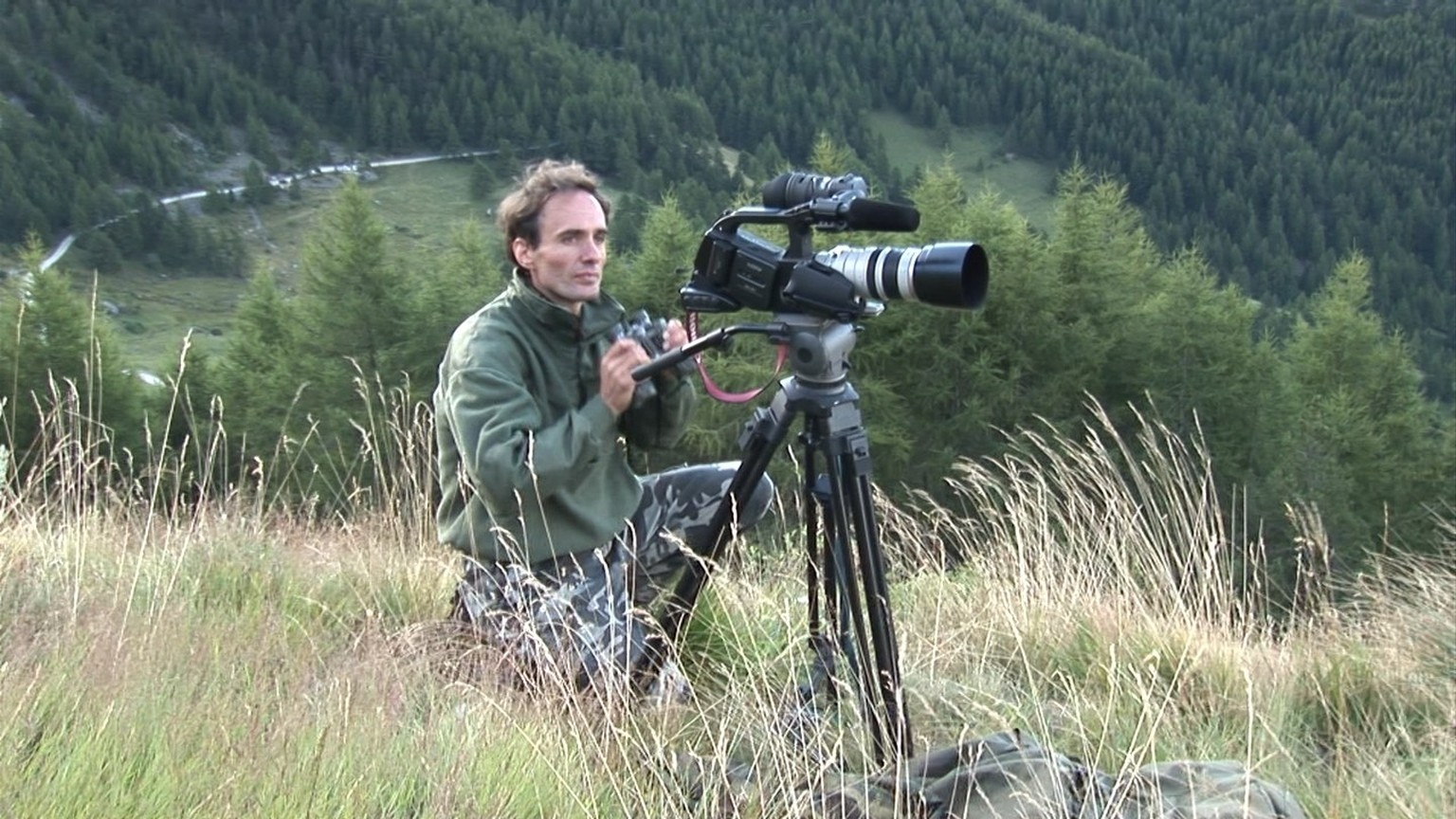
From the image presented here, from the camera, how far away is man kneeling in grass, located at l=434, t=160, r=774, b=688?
2354mm

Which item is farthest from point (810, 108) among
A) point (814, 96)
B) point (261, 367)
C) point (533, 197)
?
point (533, 197)

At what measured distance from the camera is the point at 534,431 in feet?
7.95

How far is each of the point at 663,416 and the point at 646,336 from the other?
335 mm

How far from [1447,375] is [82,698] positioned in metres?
81.3

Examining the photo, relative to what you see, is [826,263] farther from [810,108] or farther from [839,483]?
[810,108]

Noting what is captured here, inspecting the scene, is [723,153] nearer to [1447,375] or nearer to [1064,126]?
[1064,126]

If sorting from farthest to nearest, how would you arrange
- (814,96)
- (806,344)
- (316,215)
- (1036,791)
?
1. (814,96)
2. (316,215)
3. (806,344)
4. (1036,791)

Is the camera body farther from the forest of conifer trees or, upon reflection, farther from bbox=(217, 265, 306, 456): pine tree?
the forest of conifer trees

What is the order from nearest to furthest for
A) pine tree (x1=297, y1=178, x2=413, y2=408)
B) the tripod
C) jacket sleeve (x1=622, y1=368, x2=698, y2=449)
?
the tripod, jacket sleeve (x1=622, y1=368, x2=698, y2=449), pine tree (x1=297, y1=178, x2=413, y2=408)

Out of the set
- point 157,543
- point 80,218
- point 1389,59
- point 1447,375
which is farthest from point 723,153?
point 157,543

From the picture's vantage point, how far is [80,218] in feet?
251

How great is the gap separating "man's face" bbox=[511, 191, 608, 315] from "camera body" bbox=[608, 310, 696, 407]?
4.6 inches

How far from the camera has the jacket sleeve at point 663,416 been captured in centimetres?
274

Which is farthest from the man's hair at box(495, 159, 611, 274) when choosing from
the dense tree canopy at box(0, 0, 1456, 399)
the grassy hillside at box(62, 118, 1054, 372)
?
the dense tree canopy at box(0, 0, 1456, 399)
